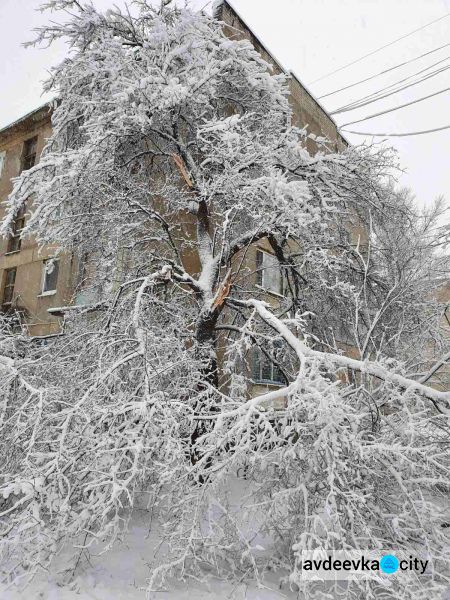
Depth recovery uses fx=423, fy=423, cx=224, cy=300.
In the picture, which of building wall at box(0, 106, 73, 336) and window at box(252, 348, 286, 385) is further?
building wall at box(0, 106, 73, 336)

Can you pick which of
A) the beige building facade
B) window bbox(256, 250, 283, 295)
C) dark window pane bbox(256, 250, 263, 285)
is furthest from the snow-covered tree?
the beige building facade

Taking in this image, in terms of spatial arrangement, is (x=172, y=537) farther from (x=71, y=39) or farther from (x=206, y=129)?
(x=71, y=39)

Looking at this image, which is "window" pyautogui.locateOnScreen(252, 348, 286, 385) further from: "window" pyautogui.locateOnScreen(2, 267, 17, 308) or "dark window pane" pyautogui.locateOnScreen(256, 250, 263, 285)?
"window" pyautogui.locateOnScreen(2, 267, 17, 308)

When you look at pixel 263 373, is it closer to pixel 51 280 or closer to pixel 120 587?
pixel 120 587

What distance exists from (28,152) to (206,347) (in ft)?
51.8

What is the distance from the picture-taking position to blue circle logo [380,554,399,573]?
4.24 m

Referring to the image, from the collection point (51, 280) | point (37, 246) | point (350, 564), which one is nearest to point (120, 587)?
point (350, 564)

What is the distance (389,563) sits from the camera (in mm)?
4289

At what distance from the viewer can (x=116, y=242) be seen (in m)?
8.44

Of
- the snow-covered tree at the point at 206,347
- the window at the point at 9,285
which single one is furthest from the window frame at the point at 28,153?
the snow-covered tree at the point at 206,347

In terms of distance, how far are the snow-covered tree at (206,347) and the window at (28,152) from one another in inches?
392

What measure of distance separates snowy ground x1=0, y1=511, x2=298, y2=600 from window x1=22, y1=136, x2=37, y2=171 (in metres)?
17.2

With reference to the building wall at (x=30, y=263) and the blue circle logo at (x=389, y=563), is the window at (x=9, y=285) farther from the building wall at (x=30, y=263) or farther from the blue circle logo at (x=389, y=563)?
the blue circle logo at (x=389, y=563)

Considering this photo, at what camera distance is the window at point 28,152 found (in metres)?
18.3
